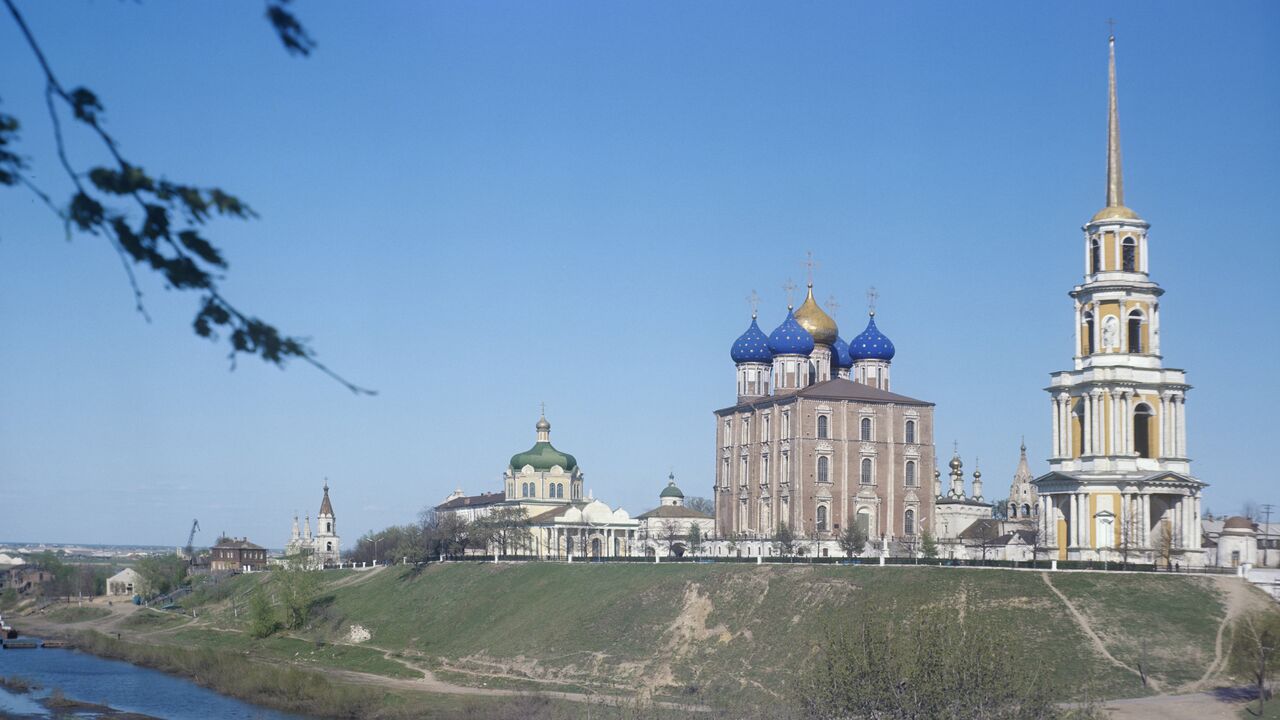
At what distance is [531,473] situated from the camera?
14400 cm

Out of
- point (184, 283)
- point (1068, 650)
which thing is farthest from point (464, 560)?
point (184, 283)

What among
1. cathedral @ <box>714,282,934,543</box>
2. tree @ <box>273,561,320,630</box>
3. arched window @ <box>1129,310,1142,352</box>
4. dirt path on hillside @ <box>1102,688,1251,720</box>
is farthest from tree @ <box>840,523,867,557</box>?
dirt path on hillside @ <box>1102,688,1251,720</box>

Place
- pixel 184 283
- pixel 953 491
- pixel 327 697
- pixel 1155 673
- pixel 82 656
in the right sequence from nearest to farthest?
pixel 184 283 < pixel 1155 673 < pixel 327 697 < pixel 82 656 < pixel 953 491

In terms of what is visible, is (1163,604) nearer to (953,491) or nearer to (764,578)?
(764,578)

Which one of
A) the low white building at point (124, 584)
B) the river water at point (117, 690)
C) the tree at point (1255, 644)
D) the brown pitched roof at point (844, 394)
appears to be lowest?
the river water at point (117, 690)

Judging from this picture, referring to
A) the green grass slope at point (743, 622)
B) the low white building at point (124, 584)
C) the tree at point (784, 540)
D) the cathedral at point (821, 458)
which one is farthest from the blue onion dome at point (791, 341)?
the low white building at point (124, 584)

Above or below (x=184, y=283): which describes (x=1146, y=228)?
above

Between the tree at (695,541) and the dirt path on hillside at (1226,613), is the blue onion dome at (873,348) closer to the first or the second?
the tree at (695,541)

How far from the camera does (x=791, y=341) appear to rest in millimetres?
102375

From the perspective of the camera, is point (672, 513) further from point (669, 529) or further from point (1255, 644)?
point (1255, 644)

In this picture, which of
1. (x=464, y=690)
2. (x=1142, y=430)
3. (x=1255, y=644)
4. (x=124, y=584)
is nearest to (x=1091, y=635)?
(x=1255, y=644)

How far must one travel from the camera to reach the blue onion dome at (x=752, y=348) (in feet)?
345

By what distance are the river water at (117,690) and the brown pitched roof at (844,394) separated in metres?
41.4

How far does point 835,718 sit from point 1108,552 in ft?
115
